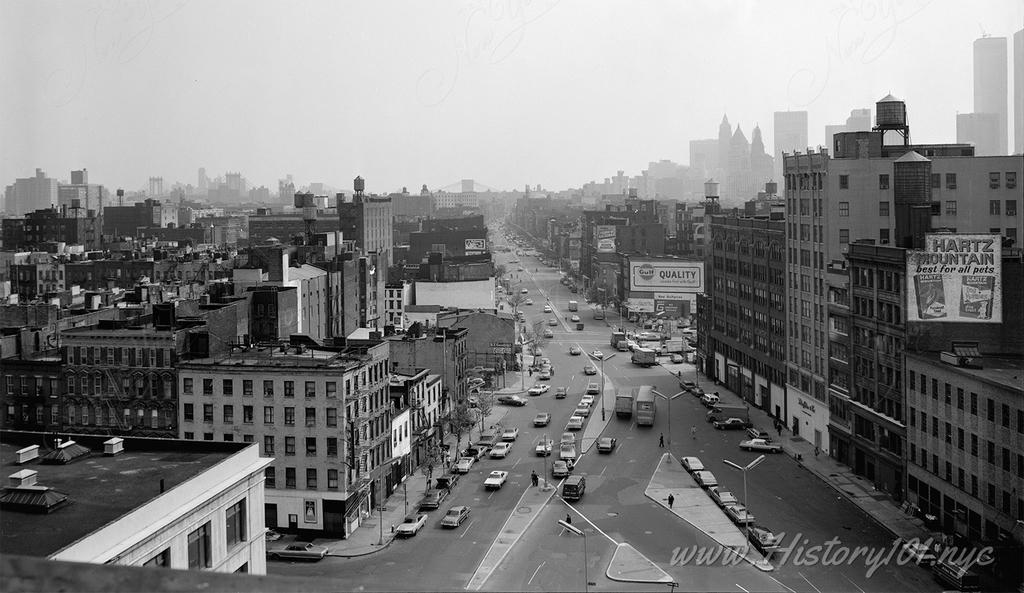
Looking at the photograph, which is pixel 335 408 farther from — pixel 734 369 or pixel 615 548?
pixel 734 369

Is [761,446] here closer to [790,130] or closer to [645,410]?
[645,410]

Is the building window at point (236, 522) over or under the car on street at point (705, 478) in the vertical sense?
over

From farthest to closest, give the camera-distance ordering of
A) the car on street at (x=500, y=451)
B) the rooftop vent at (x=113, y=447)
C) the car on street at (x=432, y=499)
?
the car on street at (x=500, y=451) < the car on street at (x=432, y=499) < the rooftop vent at (x=113, y=447)

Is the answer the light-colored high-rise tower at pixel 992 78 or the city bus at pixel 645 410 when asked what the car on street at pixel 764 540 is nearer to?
the city bus at pixel 645 410

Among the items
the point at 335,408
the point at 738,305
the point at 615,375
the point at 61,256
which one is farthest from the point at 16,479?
the point at 61,256

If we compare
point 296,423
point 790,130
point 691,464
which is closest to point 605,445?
point 691,464

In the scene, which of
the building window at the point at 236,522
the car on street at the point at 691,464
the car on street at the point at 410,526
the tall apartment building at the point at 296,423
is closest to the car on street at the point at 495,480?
the car on street at the point at 410,526

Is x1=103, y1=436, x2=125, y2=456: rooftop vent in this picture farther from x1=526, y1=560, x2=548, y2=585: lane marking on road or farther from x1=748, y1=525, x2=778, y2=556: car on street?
x1=748, y1=525, x2=778, y2=556: car on street
